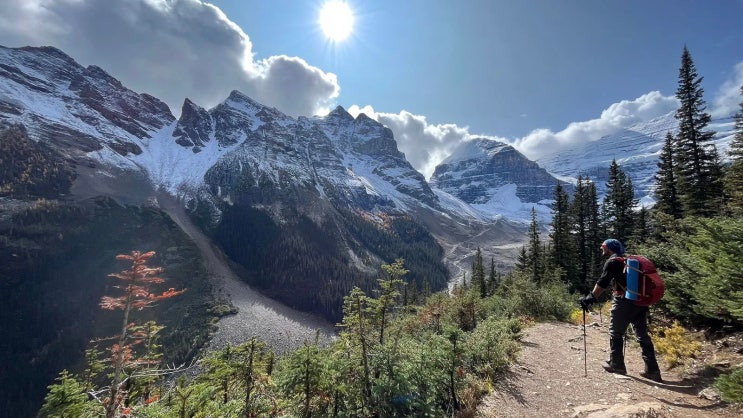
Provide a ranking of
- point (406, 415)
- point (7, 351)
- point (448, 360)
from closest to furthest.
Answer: point (406, 415)
point (448, 360)
point (7, 351)

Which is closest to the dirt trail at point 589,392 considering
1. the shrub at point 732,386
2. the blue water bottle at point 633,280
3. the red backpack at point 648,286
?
the shrub at point 732,386

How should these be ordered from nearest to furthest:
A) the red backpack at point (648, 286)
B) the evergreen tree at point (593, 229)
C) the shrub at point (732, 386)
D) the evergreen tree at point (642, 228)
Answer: the shrub at point (732, 386), the red backpack at point (648, 286), the evergreen tree at point (642, 228), the evergreen tree at point (593, 229)

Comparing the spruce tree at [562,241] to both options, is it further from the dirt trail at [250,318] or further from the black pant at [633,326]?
the dirt trail at [250,318]

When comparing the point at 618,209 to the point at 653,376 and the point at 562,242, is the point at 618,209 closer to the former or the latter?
the point at 562,242

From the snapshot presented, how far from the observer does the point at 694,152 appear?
25719mm

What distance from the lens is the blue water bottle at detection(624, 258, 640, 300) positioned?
646 cm

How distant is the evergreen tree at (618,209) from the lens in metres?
38.5

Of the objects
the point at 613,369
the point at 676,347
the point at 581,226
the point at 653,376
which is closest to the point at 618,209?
the point at 581,226

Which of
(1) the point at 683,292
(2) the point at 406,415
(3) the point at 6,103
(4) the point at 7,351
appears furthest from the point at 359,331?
(3) the point at 6,103

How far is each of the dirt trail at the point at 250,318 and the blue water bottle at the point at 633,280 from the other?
185 feet

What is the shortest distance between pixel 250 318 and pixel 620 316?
9900 cm

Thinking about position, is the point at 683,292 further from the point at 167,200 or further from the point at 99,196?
the point at 167,200

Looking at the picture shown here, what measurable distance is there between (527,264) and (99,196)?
165m

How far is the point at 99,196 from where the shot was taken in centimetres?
14025
